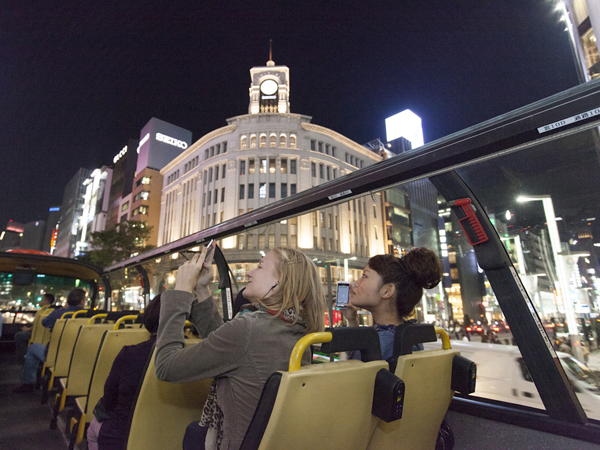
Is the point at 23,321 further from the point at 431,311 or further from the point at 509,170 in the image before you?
the point at 509,170

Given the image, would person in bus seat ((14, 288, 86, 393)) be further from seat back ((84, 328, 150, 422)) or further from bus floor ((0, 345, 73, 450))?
seat back ((84, 328, 150, 422))

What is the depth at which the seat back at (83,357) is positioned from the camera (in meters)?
3.23

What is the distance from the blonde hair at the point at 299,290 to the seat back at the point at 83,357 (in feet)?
8.34

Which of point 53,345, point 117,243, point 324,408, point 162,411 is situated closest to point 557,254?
point 324,408

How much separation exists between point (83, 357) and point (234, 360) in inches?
111

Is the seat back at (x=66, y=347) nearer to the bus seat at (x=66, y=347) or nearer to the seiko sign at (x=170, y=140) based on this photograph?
the bus seat at (x=66, y=347)

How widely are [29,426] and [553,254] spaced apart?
19.0 feet

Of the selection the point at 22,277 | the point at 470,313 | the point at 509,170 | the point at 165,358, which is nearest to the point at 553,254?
the point at 509,170

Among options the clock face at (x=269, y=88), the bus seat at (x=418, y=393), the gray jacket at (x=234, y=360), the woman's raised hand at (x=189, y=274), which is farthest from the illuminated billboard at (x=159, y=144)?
the bus seat at (x=418, y=393)

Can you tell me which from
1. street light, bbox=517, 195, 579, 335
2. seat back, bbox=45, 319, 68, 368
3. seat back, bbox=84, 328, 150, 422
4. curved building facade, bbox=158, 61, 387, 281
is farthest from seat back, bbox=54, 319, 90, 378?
curved building facade, bbox=158, 61, 387, 281

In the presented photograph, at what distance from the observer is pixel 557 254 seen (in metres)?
2.21

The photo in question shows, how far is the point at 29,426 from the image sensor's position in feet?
12.7

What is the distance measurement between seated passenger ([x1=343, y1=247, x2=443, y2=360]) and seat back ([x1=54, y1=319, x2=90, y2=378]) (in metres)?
3.68

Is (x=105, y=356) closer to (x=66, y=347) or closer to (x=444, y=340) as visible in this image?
(x=66, y=347)
